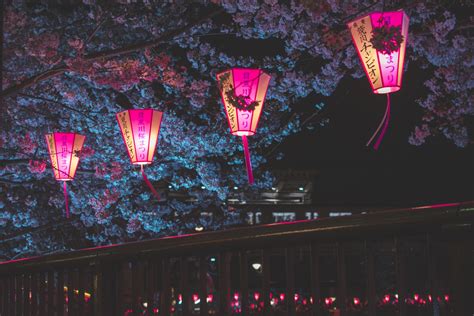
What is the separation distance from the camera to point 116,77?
12.2 meters

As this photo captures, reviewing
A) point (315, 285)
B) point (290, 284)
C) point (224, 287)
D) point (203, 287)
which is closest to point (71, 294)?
point (203, 287)

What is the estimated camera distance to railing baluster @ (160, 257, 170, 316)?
3.60 m

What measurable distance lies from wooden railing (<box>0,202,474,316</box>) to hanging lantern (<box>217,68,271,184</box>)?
7.11 meters

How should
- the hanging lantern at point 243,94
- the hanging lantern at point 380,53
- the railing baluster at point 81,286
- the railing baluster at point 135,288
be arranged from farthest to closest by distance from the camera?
the hanging lantern at point 243,94 < the hanging lantern at point 380,53 < the railing baluster at point 81,286 < the railing baluster at point 135,288

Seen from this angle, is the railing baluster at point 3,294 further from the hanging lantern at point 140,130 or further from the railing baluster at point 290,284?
the hanging lantern at point 140,130

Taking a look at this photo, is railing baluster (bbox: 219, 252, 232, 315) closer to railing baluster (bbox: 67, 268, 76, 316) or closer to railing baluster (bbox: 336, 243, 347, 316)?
railing baluster (bbox: 336, 243, 347, 316)

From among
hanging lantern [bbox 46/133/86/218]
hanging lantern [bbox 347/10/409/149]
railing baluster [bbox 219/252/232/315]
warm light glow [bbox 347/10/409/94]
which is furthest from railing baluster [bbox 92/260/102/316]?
hanging lantern [bbox 46/133/86/218]

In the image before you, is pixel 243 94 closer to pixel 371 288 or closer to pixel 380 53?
pixel 380 53

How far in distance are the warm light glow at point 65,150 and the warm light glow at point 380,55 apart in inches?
283

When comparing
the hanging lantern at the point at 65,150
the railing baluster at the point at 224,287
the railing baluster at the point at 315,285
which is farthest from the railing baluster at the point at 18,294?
the hanging lantern at the point at 65,150

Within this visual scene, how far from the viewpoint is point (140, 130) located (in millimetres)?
12516

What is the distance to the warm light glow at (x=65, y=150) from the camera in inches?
550

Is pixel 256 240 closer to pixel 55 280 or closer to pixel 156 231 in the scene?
pixel 55 280

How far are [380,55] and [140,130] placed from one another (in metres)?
5.21
